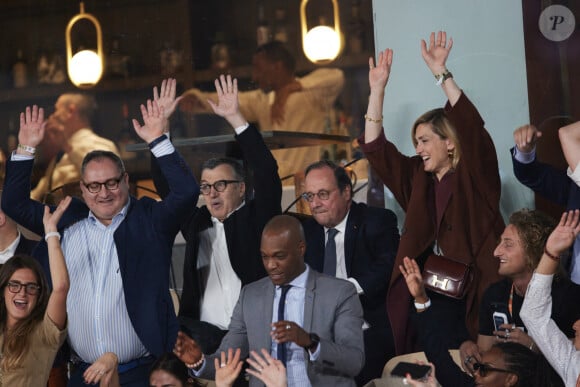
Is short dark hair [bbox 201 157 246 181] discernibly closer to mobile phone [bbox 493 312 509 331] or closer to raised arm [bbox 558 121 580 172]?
mobile phone [bbox 493 312 509 331]

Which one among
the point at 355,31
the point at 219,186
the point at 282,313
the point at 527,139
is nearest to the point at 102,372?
the point at 282,313

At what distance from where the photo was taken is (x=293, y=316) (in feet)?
13.9

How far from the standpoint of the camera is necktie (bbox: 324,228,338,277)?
4.84m

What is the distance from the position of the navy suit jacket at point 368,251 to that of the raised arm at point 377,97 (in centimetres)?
34

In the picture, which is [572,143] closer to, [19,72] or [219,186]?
[219,186]

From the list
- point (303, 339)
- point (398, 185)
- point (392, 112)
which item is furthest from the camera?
point (392, 112)

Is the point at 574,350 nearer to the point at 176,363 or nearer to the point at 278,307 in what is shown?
the point at 278,307

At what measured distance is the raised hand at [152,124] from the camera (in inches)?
183

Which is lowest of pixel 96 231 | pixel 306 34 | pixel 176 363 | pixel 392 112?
pixel 176 363

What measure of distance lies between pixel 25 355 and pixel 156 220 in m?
0.74

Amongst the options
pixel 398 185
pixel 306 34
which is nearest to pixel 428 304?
pixel 398 185

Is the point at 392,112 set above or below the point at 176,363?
above

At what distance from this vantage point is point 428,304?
4.64m

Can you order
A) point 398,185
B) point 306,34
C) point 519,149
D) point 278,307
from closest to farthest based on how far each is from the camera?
1. point 278,307
2. point 519,149
3. point 398,185
4. point 306,34
